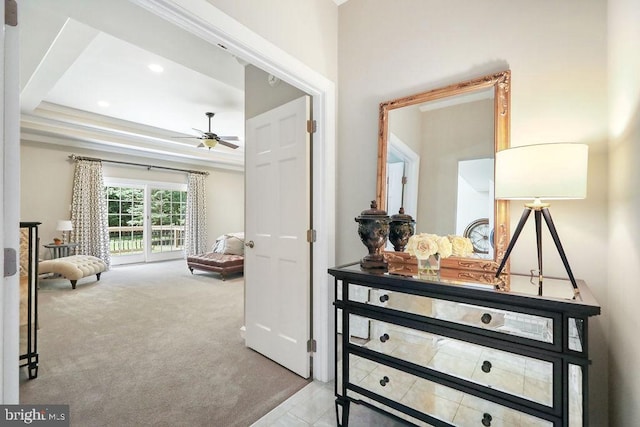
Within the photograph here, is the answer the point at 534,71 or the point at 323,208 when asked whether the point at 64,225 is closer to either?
the point at 323,208

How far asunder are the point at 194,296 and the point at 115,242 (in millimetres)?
3823

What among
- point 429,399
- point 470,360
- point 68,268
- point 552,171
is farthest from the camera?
point 68,268

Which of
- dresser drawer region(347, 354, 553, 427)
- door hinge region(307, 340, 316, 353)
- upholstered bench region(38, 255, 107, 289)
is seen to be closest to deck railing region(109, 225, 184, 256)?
upholstered bench region(38, 255, 107, 289)

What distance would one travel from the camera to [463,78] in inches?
68.1

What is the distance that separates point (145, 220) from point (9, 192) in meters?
7.06

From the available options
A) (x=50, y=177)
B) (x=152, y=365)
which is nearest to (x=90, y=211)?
(x=50, y=177)

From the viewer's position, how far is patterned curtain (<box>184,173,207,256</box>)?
25.3 ft

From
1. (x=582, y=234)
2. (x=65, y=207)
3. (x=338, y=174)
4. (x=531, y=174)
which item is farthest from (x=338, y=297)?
(x=65, y=207)

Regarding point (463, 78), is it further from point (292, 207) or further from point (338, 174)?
point (292, 207)

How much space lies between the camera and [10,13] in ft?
3.21

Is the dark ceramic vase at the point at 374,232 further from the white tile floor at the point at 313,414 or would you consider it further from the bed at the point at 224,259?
the bed at the point at 224,259

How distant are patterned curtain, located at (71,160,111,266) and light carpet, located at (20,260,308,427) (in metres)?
2.05

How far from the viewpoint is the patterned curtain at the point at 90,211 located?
19.5 ft

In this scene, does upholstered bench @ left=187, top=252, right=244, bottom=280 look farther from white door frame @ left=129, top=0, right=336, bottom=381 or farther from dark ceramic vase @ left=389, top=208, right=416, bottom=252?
dark ceramic vase @ left=389, top=208, right=416, bottom=252
